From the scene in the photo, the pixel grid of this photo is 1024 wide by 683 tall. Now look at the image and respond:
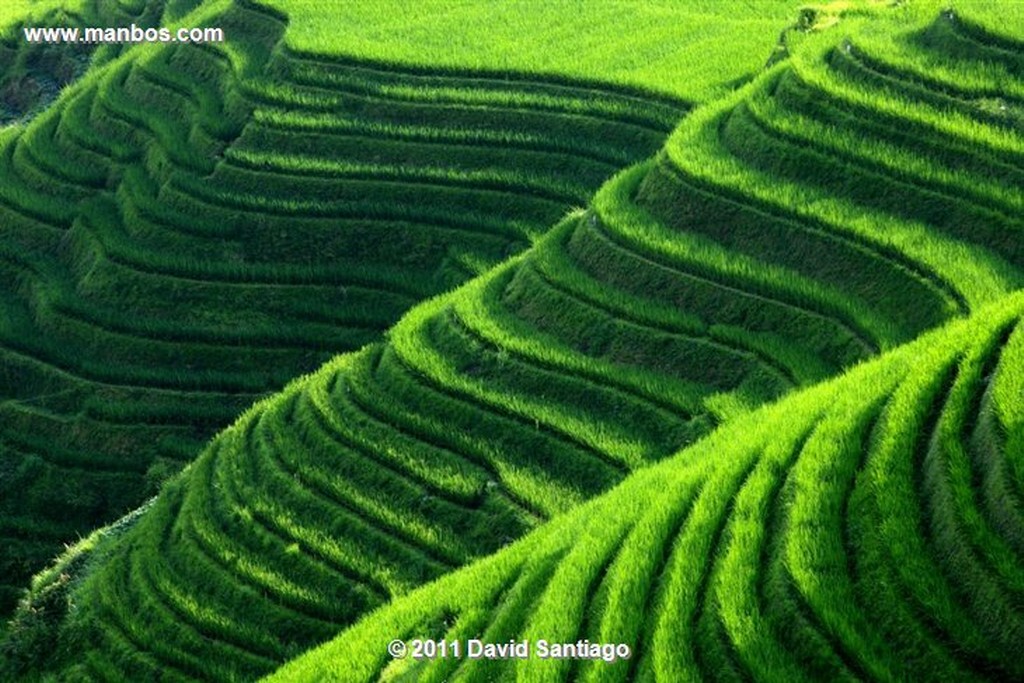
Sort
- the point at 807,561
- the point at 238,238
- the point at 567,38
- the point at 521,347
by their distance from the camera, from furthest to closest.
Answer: the point at 567,38
the point at 238,238
the point at 521,347
the point at 807,561

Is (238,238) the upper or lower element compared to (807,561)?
upper

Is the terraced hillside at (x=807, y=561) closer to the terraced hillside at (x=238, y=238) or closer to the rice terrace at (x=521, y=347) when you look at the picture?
the rice terrace at (x=521, y=347)

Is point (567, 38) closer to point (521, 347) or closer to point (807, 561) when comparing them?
point (521, 347)

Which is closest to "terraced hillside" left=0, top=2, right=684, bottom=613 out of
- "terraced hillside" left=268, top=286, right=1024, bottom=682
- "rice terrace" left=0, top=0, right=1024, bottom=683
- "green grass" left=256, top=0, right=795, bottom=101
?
"rice terrace" left=0, top=0, right=1024, bottom=683

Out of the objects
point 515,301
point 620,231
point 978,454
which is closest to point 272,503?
point 515,301

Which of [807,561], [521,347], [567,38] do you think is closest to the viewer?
[807,561]

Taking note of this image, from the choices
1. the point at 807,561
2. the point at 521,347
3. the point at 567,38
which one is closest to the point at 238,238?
the point at 567,38
